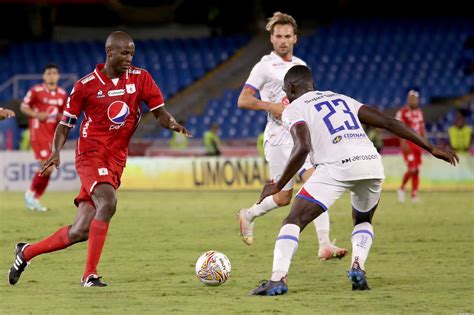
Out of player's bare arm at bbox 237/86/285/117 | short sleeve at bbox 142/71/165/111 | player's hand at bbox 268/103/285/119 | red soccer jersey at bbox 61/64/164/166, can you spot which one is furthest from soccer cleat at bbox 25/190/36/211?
short sleeve at bbox 142/71/165/111

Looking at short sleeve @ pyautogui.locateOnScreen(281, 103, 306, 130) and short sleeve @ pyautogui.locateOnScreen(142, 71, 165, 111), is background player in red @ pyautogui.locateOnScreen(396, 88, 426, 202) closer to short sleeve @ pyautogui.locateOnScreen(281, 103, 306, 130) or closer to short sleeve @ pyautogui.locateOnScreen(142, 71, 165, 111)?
short sleeve @ pyautogui.locateOnScreen(142, 71, 165, 111)

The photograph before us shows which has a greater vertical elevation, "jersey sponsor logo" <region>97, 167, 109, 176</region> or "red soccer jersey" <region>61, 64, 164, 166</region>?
"red soccer jersey" <region>61, 64, 164, 166</region>

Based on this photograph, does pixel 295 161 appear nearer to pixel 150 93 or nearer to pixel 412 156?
pixel 150 93

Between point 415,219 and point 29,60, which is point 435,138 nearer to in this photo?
point 415,219

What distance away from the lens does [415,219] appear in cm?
1653

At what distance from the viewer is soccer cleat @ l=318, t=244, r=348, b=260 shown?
10.6m

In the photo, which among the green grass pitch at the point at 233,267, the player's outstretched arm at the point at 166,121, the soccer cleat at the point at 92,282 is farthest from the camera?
the player's outstretched arm at the point at 166,121

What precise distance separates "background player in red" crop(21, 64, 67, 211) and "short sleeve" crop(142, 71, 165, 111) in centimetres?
855

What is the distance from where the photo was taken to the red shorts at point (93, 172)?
30.1 ft

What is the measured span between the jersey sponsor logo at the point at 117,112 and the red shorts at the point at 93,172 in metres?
0.32

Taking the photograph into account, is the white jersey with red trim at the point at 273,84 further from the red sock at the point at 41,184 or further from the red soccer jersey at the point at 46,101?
the red soccer jersey at the point at 46,101

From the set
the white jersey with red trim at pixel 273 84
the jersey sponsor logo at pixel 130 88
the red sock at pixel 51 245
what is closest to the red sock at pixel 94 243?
the red sock at pixel 51 245

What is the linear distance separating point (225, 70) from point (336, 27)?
453cm

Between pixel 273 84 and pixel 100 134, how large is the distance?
9.25ft
